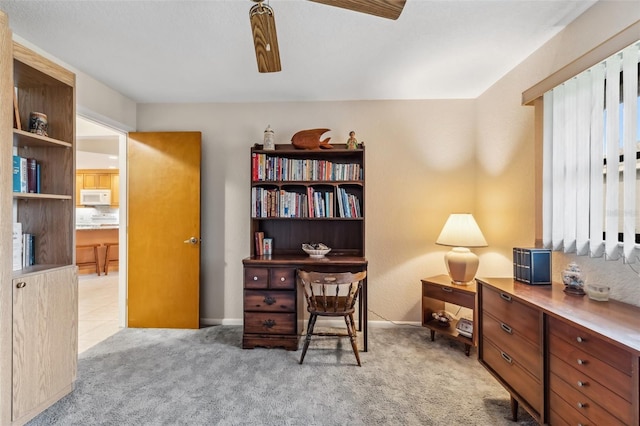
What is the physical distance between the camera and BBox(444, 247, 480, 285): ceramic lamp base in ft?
8.07

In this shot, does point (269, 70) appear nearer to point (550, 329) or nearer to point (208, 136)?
point (208, 136)

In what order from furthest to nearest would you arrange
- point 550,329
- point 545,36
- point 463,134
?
1. point 463,134
2. point 545,36
3. point 550,329

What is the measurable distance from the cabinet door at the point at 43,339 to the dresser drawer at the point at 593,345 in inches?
109

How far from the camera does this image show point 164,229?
2.98m

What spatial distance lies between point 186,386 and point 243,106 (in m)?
2.63

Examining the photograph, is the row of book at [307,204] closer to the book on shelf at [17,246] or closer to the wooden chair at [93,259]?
the book on shelf at [17,246]

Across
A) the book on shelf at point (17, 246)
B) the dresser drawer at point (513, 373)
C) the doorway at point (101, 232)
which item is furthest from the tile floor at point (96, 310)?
the dresser drawer at point (513, 373)

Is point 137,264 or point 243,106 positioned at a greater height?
point 243,106

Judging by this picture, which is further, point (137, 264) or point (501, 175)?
point (137, 264)

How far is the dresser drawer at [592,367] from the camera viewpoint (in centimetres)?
97

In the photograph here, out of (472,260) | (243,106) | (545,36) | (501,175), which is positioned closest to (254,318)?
(472,260)

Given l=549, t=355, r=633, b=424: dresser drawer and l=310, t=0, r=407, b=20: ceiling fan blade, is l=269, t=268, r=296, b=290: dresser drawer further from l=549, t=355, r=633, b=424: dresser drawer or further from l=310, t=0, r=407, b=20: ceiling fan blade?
l=310, t=0, r=407, b=20: ceiling fan blade

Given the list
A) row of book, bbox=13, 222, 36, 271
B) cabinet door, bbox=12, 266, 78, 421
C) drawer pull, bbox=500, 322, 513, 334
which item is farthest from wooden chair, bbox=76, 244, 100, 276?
drawer pull, bbox=500, 322, 513, 334

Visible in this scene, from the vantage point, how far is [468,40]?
2.00 metres
